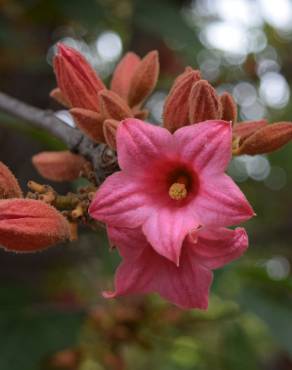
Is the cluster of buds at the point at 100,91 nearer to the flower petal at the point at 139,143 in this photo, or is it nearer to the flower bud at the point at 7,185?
the flower petal at the point at 139,143

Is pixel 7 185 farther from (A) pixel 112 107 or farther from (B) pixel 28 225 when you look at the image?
(A) pixel 112 107

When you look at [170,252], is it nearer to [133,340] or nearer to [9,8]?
[133,340]

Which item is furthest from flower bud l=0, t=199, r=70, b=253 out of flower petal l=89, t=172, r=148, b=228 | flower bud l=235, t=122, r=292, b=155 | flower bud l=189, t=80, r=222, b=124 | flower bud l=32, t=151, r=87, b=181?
flower bud l=235, t=122, r=292, b=155

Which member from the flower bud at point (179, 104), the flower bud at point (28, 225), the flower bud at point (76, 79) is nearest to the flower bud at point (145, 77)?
the flower bud at point (76, 79)

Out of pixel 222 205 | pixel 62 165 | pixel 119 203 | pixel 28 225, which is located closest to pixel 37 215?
pixel 28 225

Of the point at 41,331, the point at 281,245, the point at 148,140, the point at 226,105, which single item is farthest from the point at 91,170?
the point at 281,245

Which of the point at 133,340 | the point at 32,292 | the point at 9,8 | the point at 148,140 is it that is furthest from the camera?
the point at 9,8
